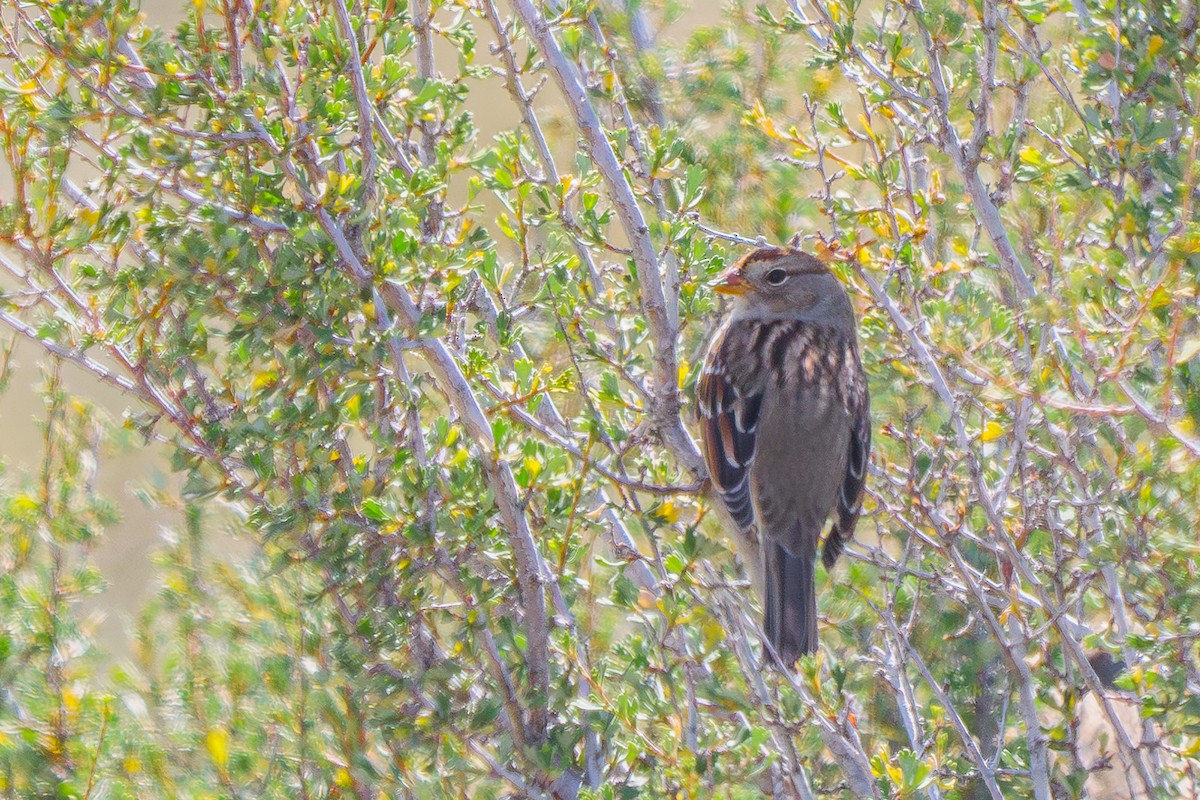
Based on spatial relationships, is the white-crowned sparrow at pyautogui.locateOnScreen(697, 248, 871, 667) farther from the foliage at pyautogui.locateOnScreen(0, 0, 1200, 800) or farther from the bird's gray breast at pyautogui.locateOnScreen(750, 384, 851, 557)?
the foliage at pyautogui.locateOnScreen(0, 0, 1200, 800)

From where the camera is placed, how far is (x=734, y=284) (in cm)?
437

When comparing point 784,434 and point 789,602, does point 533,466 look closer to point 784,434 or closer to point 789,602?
point 789,602

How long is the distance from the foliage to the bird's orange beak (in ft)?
2.16

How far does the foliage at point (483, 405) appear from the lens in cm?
264

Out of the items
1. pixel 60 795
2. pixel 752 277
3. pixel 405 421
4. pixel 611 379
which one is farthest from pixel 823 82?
pixel 60 795

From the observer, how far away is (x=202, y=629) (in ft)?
12.0

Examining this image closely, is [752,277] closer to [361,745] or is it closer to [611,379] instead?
[611,379]

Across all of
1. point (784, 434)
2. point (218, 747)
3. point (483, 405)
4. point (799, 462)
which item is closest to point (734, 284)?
point (784, 434)

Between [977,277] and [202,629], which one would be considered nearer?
[202,629]

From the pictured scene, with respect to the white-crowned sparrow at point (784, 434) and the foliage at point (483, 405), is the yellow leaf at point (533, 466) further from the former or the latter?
the white-crowned sparrow at point (784, 434)

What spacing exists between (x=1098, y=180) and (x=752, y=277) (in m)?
1.60

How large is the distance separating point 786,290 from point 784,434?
65cm

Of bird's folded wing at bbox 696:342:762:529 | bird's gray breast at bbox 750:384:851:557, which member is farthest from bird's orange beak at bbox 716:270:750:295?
bird's gray breast at bbox 750:384:851:557

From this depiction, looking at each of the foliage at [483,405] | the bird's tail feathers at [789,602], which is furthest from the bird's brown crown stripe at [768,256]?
the bird's tail feathers at [789,602]
